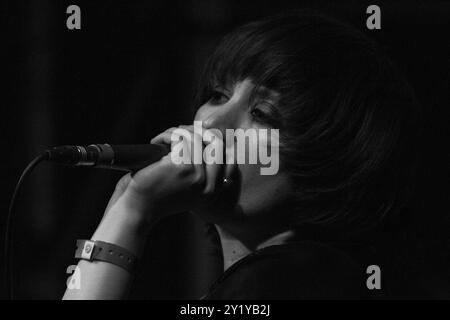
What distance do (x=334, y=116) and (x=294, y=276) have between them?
0.30m

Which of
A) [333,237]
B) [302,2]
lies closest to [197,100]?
[333,237]

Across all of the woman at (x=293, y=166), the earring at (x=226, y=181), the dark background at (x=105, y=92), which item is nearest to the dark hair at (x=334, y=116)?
the woman at (x=293, y=166)

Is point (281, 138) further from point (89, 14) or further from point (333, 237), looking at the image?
point (89, 14)

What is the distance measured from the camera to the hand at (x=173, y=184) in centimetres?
105

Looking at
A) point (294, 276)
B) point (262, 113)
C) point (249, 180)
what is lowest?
point (294, 276)

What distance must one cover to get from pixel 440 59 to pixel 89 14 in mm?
852

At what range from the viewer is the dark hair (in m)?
1.13

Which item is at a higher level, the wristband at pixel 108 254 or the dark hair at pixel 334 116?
the dark hair at pixel 334 116

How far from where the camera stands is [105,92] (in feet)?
5.93

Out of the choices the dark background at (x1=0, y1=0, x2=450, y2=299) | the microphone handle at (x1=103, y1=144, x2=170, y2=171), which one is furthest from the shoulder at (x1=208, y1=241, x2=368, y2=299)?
the dark background at (x1=0, y1=0, x2=450, y2=299)

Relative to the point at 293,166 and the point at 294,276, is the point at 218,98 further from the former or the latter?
A: the point at 294,276

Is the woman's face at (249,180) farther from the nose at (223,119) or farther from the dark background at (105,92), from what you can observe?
the dark background at (105,92)

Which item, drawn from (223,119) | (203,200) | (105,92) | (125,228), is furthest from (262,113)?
(105,92)
